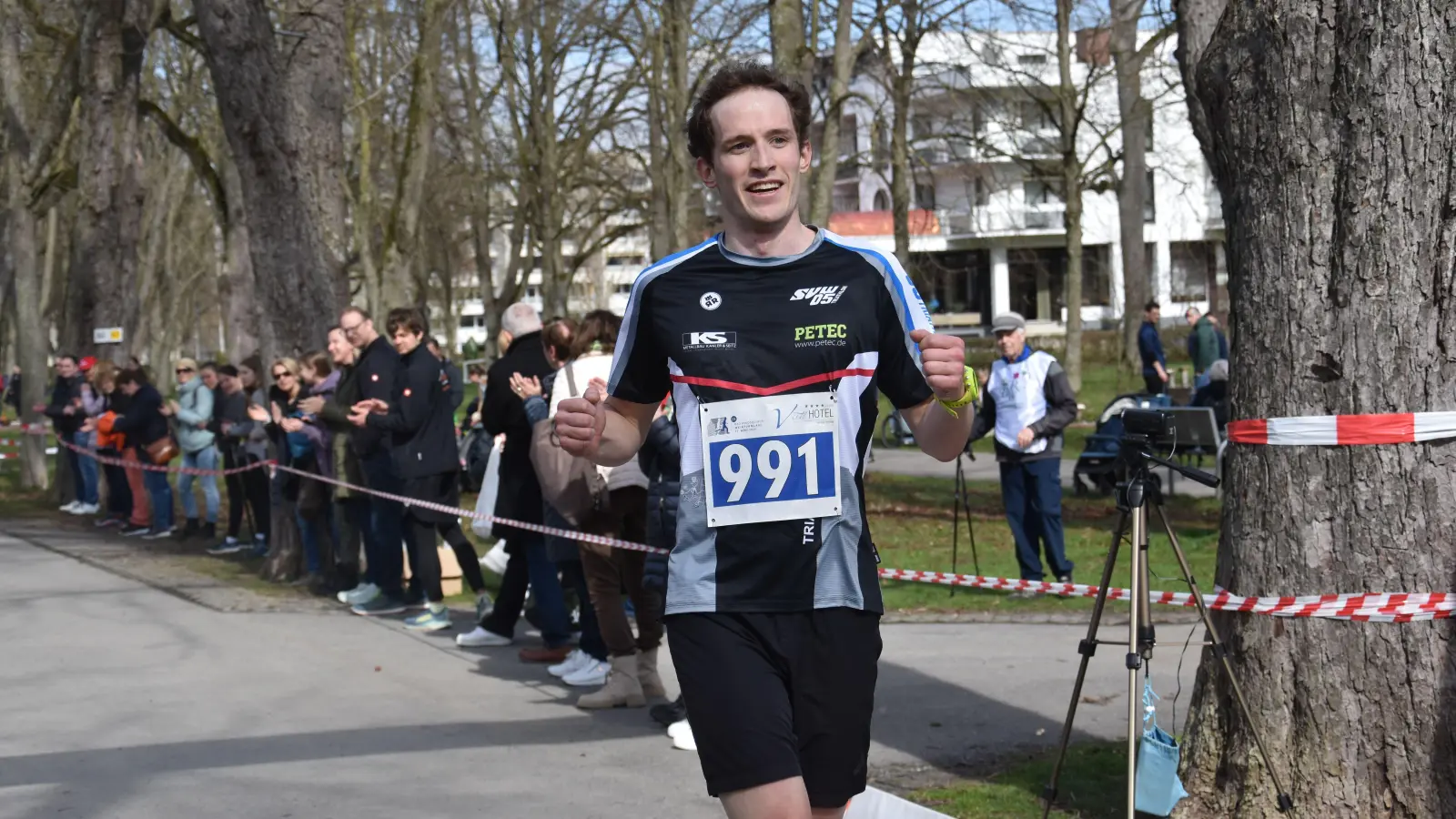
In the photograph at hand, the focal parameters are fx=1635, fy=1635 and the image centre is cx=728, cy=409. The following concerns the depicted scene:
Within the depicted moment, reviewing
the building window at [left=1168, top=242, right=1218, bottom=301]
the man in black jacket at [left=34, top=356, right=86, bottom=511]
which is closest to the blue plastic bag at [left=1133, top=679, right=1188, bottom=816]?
the man in black jacket at [left=34, top=356, right=86, bottom=511]

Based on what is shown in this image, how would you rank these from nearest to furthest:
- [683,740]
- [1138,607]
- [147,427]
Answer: [1138,607]
[683,740]
[147,427]

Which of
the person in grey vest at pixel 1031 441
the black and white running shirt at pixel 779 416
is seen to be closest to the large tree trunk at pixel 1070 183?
the person in grey vest at pixel 1031 441

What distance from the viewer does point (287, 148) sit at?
13680mm

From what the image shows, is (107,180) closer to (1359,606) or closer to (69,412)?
(69,412)

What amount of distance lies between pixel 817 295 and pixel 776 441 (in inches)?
14.0

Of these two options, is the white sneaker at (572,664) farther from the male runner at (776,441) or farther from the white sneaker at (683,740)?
the male runner at (776,441)

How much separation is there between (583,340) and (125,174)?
1569 cm

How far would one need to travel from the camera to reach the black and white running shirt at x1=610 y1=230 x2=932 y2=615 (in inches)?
146

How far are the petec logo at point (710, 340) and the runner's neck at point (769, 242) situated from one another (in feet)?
0.71

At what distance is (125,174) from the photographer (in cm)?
2198

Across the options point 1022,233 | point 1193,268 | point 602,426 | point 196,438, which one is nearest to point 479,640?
point 602,426

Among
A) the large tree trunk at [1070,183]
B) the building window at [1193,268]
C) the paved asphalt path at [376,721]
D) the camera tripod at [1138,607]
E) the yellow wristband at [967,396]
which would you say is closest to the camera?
the yellow wristband at [967,396]

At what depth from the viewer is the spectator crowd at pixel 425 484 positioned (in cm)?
841

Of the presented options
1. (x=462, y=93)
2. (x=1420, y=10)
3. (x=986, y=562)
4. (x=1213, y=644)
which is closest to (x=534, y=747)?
(x=1213, y=644)
